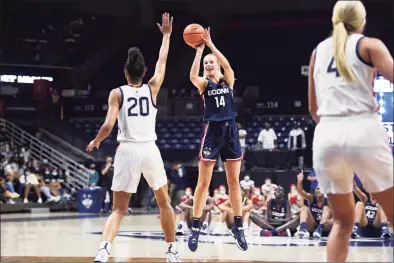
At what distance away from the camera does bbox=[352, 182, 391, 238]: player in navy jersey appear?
38.0ft

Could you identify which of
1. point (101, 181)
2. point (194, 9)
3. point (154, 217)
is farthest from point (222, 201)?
point (194, 9)

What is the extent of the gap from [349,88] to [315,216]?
28.7 ft

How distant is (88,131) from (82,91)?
2.14 meters

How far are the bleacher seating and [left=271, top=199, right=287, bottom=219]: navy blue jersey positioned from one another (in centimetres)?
1047

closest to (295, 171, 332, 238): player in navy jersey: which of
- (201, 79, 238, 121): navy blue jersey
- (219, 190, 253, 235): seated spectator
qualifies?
(219, 190, 253, 235): seated spectator

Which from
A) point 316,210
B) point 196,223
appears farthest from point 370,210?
point 196,223

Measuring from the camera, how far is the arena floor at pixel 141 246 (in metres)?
9.03

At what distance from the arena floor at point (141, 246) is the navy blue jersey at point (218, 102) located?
195 centimetres

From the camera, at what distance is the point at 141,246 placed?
10938 mm

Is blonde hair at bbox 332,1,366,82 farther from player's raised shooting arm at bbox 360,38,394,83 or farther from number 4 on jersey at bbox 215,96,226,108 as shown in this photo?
number 4 on jersey at bbox 215,96,226,108

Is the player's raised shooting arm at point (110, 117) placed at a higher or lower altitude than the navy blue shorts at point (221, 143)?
higher

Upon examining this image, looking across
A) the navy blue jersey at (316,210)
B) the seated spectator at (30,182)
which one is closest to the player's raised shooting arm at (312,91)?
the navy blue jersey at (316,210)

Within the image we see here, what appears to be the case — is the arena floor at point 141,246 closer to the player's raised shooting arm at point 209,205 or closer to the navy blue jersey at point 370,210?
the navy blue jersey at point 370,210

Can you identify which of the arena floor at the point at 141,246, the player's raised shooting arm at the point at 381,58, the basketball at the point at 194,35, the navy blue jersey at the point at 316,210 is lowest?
the arena floor at the point at 141,246
